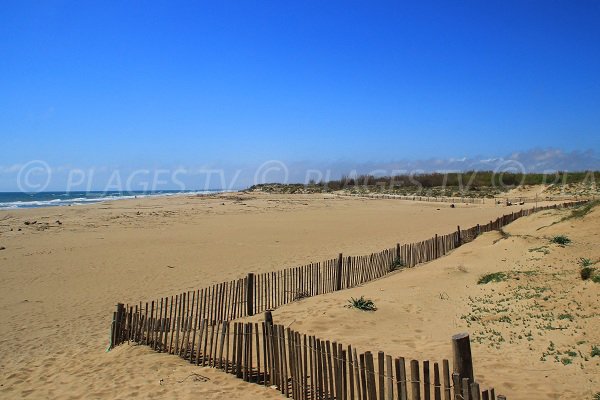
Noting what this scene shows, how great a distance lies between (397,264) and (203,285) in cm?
607

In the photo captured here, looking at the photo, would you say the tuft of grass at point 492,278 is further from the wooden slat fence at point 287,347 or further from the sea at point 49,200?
the sea at point 49,200

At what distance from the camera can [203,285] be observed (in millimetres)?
13227

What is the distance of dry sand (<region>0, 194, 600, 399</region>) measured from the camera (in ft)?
20.9

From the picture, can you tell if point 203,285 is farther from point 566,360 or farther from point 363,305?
point 566,360

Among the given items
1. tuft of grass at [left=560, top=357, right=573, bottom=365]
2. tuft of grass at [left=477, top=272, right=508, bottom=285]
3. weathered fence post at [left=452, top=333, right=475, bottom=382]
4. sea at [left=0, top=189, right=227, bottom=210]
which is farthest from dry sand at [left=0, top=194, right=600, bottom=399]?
sea at [left=0, top=189, right=227, bottom=210]

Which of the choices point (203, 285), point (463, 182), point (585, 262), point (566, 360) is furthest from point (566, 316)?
point (463, 182)

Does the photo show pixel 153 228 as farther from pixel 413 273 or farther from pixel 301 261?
pixel 413 273

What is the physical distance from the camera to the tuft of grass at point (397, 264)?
1395 centimetres

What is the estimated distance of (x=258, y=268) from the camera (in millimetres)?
15305

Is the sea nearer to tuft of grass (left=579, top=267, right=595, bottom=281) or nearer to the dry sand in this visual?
the dry sand

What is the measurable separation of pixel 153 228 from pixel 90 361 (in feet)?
65.6

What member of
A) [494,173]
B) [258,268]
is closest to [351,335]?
[258,268]

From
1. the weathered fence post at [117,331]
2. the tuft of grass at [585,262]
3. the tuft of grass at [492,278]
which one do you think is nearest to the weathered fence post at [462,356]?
the weathered fence post at [117,331]

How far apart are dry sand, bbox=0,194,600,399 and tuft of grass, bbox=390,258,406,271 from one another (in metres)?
0.66
